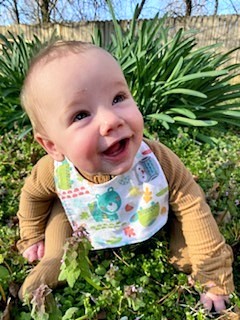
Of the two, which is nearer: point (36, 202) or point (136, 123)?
point (136, 123)

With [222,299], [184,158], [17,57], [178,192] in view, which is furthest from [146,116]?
[222,299]

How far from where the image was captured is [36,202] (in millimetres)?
1612

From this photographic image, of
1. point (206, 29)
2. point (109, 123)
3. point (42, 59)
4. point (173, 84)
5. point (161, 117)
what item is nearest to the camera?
point (109, 123)

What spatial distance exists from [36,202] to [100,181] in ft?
1.10

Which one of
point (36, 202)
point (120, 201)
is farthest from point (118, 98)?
point (36, 202)

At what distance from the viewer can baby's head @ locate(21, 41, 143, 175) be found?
1155 mm

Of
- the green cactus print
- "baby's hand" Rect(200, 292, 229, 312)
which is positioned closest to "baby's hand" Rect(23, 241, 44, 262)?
the green cactus print

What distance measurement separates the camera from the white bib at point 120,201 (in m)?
1.42

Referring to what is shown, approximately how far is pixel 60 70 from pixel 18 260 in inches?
30.3

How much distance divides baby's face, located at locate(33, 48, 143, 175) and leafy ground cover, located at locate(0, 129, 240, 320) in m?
0.28

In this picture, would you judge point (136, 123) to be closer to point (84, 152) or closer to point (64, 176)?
point (84, 152)

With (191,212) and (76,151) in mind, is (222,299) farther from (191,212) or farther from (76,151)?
(76,151)

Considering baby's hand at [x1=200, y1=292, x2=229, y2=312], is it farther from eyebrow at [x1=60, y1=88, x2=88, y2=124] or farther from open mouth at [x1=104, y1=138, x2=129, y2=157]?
eyebrow at [x1=60, y1=88, x2=88, y2=124]

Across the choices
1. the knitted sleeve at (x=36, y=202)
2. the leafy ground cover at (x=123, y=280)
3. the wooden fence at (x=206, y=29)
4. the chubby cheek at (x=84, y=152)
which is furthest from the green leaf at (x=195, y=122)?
the wooden fence at (x=206, y=29)
